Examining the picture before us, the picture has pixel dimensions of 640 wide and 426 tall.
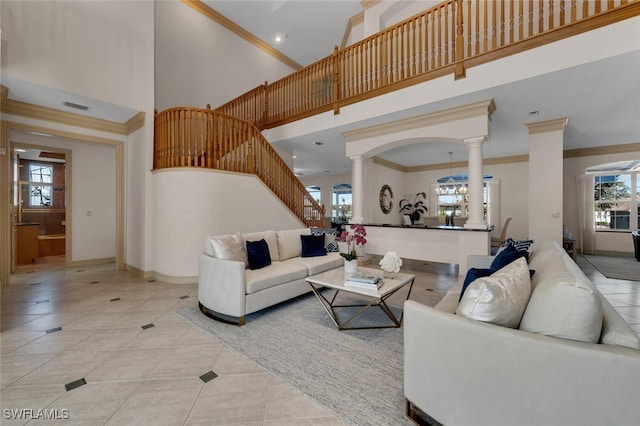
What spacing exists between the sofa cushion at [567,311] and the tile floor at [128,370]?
1199 mm

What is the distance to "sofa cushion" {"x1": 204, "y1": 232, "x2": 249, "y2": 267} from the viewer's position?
3074mm

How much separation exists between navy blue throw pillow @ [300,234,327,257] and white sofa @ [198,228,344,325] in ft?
0.95

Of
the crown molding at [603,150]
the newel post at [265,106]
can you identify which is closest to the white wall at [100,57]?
the newel post at [265,106]

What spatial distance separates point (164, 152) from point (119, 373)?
352 cm

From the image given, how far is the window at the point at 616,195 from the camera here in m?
6.59

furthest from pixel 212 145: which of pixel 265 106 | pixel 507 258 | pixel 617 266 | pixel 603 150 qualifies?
pixel 603 150

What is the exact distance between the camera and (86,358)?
2168 mm

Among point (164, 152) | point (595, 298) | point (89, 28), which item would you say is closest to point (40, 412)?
point (595, 298)

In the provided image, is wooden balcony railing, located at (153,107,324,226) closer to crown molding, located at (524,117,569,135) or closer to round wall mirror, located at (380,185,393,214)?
round wall mirror, located at (380,185,393,214)

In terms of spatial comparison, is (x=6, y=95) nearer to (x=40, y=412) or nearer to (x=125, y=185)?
(x=125, y=185)

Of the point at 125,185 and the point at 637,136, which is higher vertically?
the point at 637,136

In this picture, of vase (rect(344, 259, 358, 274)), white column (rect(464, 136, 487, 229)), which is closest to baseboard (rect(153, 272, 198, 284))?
Result: vase (rect(344, 259, 358, 274))

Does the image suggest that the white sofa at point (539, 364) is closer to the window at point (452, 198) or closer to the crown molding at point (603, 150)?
the crown molding at point (603, 150)

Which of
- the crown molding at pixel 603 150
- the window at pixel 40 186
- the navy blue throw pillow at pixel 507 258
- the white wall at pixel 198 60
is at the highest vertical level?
the white wall at pixel 198 60
